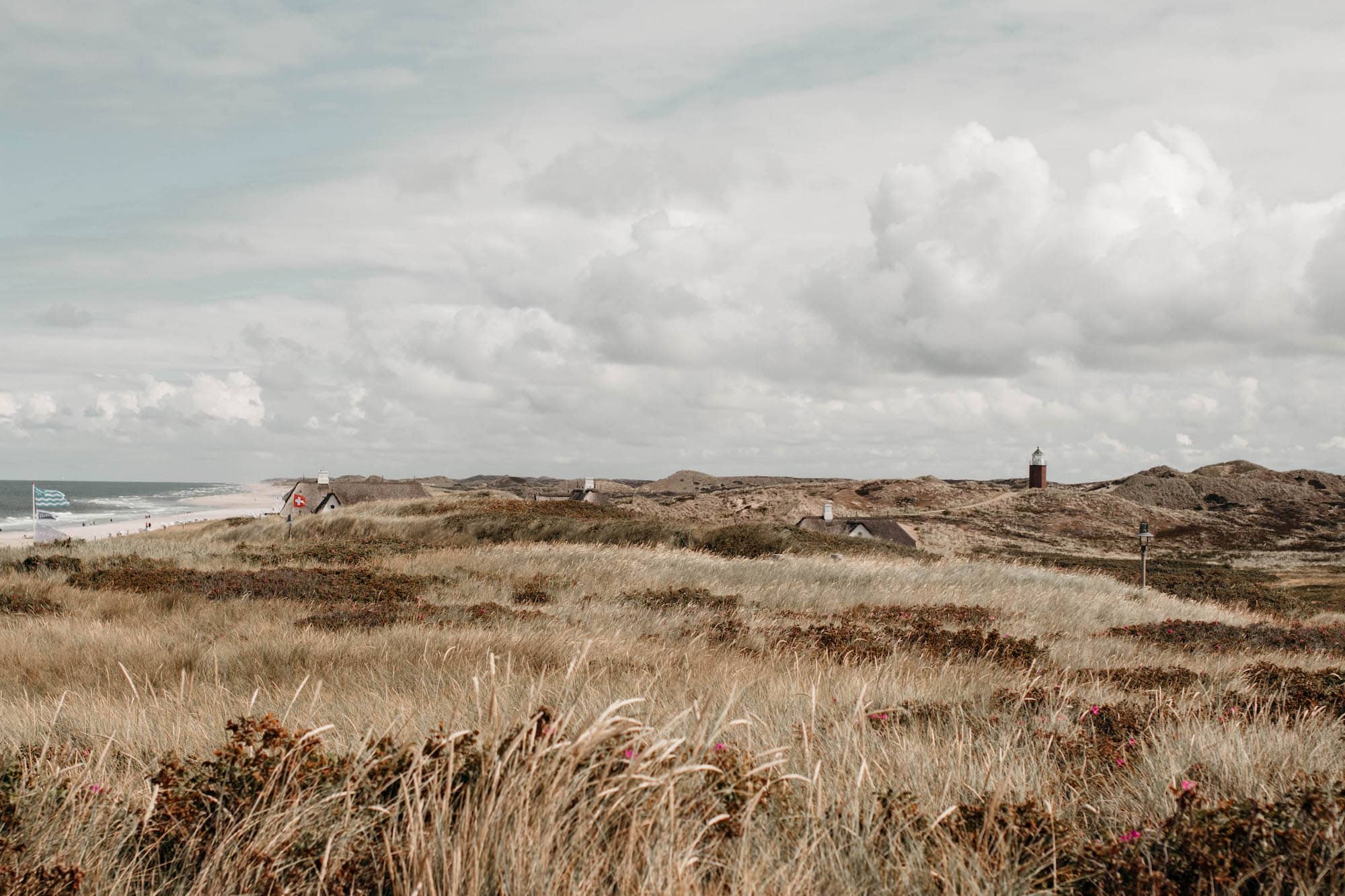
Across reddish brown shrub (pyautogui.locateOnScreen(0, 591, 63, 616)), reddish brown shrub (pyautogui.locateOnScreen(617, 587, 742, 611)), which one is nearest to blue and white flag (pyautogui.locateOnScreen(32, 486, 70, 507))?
reddish brown shrub (pyautogui.locateOnScreen(0, 591, 63, 616))

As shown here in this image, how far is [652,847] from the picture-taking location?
3213 millimetres

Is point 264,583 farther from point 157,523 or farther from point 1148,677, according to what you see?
point 157,523

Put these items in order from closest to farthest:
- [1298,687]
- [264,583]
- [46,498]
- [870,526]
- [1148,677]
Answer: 1. [1298,687]
2. [1148,677]
3. [264,583]
4. [46,498]
5. [870,526]

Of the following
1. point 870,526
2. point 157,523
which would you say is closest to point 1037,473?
point 870,526

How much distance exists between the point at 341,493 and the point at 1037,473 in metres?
86.2

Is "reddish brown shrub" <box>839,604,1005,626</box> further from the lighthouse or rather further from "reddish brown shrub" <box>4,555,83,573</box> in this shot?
the lighthouse

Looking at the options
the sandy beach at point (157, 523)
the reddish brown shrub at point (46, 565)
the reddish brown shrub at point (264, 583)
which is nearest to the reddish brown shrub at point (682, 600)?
the reddish brown shrub at point (264, 583)

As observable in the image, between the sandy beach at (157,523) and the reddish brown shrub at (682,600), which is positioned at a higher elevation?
the reddish brown shrub at (682,600)

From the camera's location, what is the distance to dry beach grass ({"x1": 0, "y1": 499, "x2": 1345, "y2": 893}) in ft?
9.94

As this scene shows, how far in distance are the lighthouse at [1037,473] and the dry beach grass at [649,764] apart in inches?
4181

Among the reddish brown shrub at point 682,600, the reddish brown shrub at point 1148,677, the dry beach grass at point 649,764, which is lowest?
the reddish brown shrub at point 682,600

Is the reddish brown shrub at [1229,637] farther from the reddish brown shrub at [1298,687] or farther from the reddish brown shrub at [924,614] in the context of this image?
the reddish brown shrub at [1298,687]

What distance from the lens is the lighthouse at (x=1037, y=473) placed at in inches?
4301

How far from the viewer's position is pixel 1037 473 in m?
110
